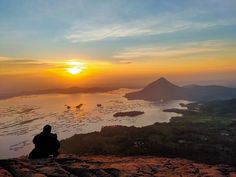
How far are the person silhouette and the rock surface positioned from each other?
1.50 meters

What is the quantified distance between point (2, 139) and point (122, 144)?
2054 inches

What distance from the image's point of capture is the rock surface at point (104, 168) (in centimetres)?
1487

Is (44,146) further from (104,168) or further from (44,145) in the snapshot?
(104,168)

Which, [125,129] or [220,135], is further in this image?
[125,129]

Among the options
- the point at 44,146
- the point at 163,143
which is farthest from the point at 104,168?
the point at 163,143

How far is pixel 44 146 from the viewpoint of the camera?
18.7 metres

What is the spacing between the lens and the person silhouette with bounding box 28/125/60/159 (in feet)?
60.2

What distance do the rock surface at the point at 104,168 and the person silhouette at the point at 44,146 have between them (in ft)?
4.92

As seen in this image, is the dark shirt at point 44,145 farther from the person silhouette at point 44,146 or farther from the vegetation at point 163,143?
the vegetation at point 163,143

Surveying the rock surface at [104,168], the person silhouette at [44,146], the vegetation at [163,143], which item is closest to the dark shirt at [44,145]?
the person silhouette at [44,146]

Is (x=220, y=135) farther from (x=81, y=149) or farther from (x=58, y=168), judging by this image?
(x=58, y=168)

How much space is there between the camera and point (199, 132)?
125m

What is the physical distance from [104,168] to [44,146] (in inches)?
190

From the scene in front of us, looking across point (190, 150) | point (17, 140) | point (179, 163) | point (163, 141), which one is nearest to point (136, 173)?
point (179, 163)
